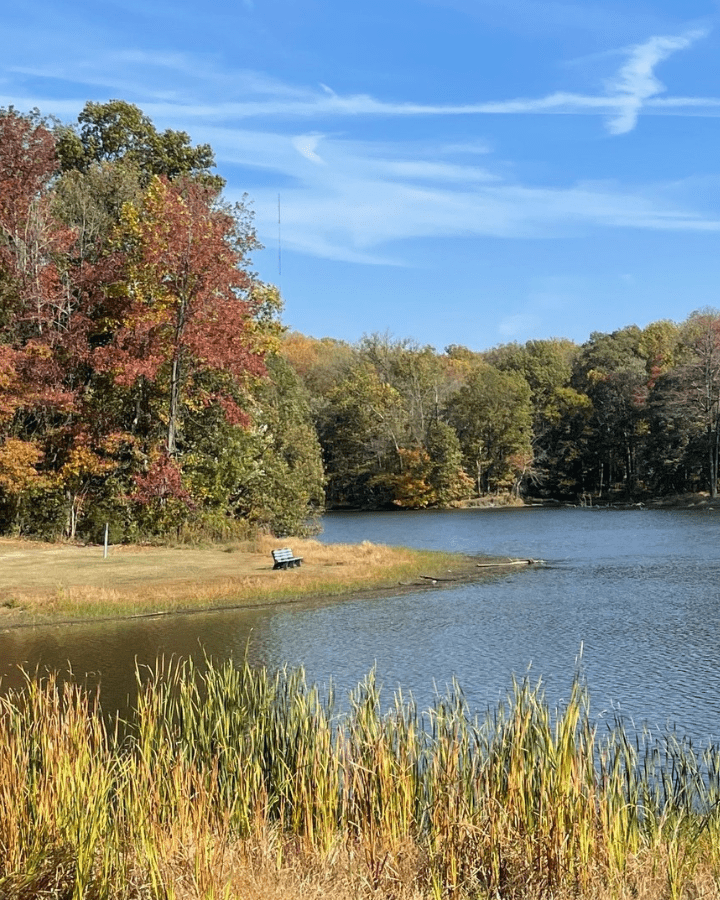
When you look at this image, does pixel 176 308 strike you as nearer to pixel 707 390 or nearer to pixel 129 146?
pixel 129 146

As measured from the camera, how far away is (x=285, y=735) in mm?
8727

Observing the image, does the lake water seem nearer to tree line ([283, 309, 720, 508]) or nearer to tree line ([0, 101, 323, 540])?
tree line ([0, 101, 323, 540])

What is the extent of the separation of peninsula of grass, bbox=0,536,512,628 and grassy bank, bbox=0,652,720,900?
628 inches

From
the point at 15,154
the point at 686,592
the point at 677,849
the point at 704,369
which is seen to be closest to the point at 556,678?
the point at 677,849

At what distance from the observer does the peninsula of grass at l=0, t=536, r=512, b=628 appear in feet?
77.4

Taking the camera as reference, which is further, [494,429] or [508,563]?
[494,429]

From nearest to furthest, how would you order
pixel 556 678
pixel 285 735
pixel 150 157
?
pixel 285 735 < pixel 556 678 < pixel 150 157

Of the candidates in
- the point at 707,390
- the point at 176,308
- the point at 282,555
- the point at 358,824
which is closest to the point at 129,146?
the point at 176,308

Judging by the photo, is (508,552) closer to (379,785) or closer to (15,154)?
(15,154)

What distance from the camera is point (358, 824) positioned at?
736cm

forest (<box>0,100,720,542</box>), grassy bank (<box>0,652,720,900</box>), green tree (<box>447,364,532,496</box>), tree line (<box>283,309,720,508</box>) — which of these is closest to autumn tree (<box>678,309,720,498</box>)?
tree line (<box>283,309,720,508</box>)

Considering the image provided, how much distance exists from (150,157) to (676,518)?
3727cm

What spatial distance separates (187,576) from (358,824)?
2146cm

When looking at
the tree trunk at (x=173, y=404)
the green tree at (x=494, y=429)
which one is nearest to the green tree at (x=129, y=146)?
the tree trunk at (x=173, y=404)
